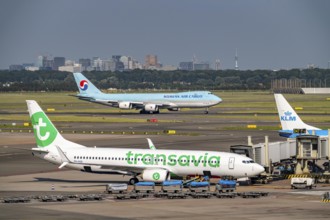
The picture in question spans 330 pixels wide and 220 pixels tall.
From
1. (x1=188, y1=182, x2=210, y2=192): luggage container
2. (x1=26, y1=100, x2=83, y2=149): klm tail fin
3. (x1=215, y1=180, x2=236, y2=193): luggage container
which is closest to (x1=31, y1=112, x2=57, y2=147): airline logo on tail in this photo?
(x1=26, y1=100, x2=83, y2=149): klm tail fin

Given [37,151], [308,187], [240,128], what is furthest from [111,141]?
[308,187]

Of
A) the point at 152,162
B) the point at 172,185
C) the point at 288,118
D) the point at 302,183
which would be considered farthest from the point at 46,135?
the point at 288,118

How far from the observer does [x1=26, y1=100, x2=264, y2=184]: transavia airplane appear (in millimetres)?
84062

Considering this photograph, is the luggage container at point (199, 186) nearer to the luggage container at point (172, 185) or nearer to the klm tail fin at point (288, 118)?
the luggage container at point (172, 185)

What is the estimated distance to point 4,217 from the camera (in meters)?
63.7

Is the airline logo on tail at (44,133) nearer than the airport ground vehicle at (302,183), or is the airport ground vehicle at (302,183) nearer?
the airport ground vehicle at (302,183)

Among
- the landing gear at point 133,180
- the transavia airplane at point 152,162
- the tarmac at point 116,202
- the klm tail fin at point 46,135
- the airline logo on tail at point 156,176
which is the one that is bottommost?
the tarmac at point 116,202

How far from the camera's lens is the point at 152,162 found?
280ft

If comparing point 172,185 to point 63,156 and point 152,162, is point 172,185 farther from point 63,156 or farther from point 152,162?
point 63,156

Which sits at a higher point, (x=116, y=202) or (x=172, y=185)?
(x=172, y=185)

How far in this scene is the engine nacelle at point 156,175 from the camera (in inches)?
3312

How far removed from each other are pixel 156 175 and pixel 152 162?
1.60 metres

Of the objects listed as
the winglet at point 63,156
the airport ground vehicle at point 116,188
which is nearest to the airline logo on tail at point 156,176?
the airport ground vehicle at point 116,188

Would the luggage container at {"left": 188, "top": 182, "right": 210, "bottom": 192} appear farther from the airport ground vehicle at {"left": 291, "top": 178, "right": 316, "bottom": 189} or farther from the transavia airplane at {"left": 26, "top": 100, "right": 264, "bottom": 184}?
the airport ground vehicle at {"left": 291, "top": 178, "right": 316, "bottom": 189}
